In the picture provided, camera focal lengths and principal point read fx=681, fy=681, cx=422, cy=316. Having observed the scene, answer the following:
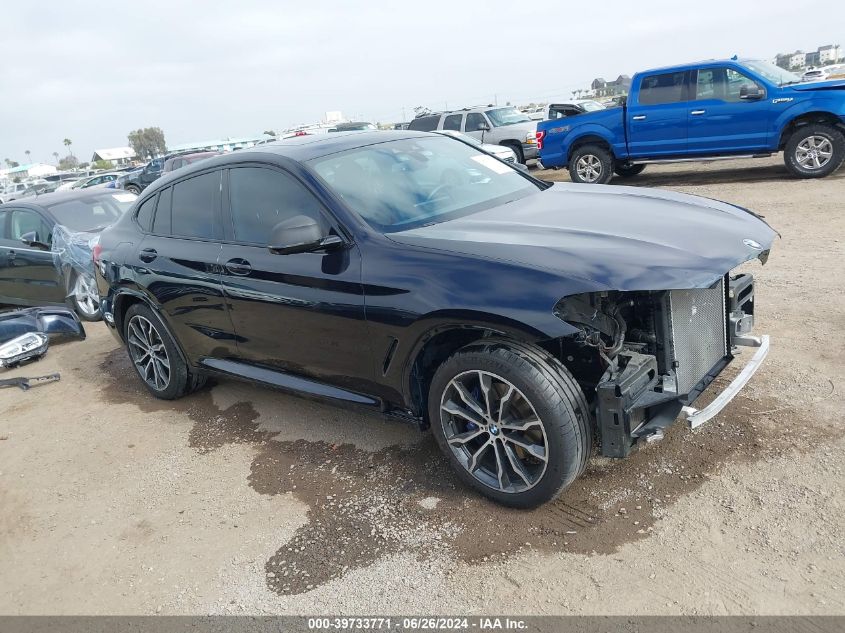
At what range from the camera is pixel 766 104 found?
1066cm

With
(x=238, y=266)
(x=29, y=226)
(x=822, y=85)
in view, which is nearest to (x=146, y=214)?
(x=238, y=266)

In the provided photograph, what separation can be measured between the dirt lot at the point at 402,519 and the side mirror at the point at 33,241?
384 centimetres

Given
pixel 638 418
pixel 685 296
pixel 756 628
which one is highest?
pixel 685 296

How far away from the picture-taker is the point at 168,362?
5.00 metres

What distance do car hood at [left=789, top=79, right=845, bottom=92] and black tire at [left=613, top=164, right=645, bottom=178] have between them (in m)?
3.48

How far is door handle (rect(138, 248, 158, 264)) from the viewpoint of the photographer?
4.73 metres

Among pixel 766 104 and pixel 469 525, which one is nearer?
pixel 469 525

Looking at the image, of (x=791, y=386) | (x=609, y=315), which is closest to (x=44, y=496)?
(x=609, y=315)

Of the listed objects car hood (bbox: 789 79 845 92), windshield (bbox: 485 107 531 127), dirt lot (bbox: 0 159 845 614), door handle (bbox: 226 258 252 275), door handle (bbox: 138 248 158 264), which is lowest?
dirt lot (bbox: 0 159 845 614)

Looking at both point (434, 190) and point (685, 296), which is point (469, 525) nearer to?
point (685, 296)

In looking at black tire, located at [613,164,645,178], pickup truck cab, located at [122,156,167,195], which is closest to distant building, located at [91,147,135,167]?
pickup truck cab, located at [122,156,167,195]

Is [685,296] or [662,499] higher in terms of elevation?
[685,296]

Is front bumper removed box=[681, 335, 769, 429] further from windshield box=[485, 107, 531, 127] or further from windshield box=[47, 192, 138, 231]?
windshield box=[485, 107, 531, 127]

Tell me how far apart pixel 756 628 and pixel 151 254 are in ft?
13.7
